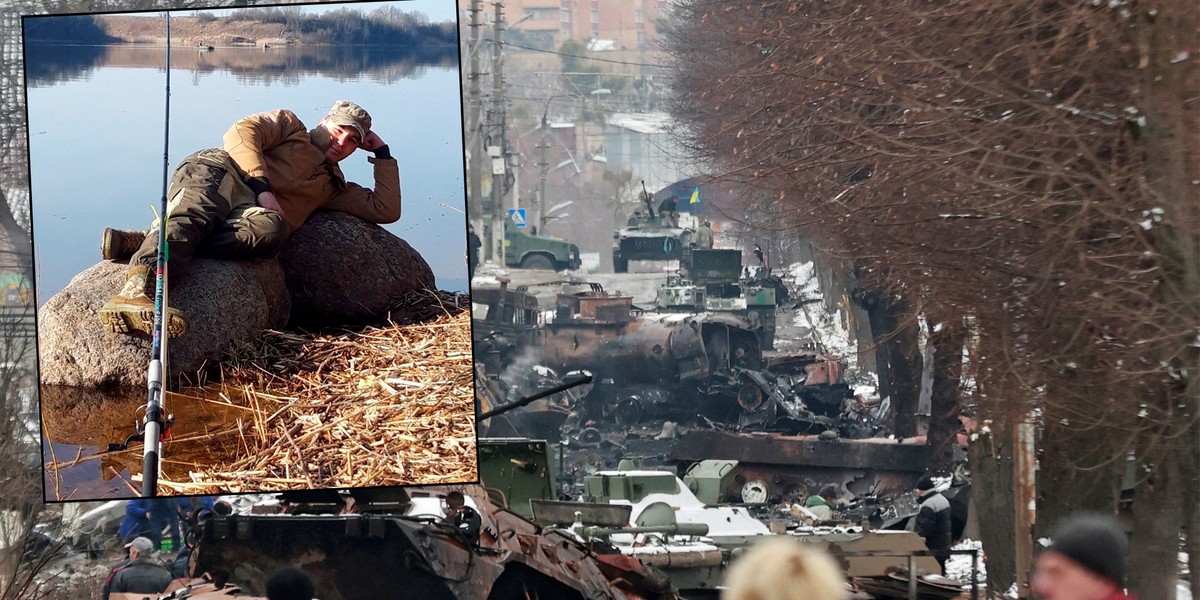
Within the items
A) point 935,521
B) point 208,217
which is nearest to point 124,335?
point 208,217

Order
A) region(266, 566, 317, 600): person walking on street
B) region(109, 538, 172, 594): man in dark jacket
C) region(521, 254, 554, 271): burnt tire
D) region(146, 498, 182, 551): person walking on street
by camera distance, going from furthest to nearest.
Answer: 1. region(521, 254, 554, 271): burnt tire
2. region(146, 498, 182, 551): person walking on street
3. region(109, 538, 172, 594): man in dark jacket
4. region(266, 566, 317, 600): person walking on street

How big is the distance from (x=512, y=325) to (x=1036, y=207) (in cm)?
518

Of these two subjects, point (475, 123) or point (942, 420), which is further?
point (475, 123)

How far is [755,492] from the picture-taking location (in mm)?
8398

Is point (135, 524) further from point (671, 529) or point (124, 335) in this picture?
point (671, 529)

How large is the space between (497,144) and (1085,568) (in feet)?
22.6

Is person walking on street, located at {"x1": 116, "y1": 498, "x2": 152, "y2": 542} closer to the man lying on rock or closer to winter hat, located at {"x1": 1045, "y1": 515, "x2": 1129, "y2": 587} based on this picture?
the man lying on rock

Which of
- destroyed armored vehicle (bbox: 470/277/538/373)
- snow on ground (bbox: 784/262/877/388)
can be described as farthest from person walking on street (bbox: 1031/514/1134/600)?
destroyed armored vehicle (bbox: 470/277/538/373)

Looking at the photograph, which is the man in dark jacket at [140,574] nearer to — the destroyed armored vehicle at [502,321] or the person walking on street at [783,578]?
the person walking on street at [783,578]

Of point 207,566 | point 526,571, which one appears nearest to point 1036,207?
point 526,571

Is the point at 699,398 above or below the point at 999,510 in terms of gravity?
above

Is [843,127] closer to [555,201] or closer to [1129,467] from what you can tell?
[1129,467]

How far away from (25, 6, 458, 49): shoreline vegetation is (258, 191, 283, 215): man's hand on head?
0.54 metres

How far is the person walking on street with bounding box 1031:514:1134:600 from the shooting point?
271 cm
